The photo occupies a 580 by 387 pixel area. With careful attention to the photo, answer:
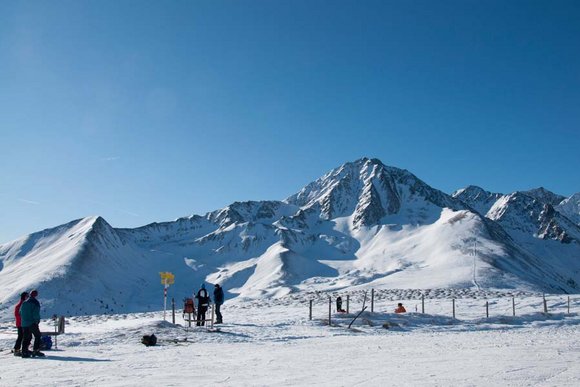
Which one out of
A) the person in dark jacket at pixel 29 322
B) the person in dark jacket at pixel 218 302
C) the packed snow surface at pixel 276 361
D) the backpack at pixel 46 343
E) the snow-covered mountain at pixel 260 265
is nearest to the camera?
the packed snow surface at pixel 276 361

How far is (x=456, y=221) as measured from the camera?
175125 mm

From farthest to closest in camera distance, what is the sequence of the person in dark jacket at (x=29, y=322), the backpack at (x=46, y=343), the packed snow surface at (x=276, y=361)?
the backpack at (x=46, y=343)
the person in dark jacket at (x=29, y=322)
the packed snow surface at (x=276, y=361)

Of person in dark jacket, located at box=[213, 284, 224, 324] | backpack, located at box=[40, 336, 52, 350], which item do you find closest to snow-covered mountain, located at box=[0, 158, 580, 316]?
A: person in dark jacket, located at box=[213, 284, 224, 324]

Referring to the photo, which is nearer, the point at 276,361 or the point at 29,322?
the point at 276,361

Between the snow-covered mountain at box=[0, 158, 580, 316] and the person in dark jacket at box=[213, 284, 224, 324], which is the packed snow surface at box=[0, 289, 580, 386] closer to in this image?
the person in dark jacket at box=[213, 284, 224, 324]

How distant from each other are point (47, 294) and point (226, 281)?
5502 cm

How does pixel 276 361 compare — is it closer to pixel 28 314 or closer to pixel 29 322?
pixel 29 322

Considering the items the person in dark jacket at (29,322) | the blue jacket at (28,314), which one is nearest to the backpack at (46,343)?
the person in dark jacket at (29,322)

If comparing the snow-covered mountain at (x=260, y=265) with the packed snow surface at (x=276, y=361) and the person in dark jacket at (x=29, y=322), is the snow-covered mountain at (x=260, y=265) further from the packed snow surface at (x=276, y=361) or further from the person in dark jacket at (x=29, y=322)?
the person in dark jacket at (x=29, y=322)

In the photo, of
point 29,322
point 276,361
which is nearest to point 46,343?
point 29,322

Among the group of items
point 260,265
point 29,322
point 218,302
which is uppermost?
point 260,265

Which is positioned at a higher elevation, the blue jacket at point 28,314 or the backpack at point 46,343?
the blue jacket at point 28,314

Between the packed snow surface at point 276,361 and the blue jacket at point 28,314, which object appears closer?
the packed snow surface at point 276,361

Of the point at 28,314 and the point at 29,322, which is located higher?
the point at 28,314
